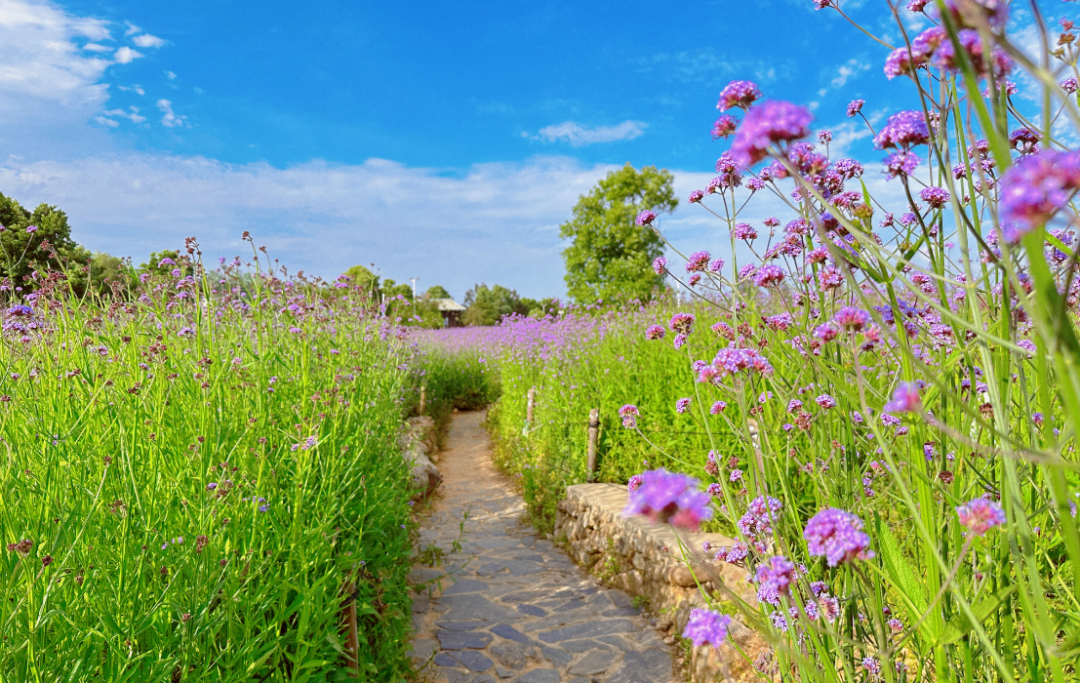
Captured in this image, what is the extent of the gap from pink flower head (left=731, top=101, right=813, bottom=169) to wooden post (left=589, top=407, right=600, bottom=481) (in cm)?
539

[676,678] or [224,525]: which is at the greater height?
[224,525]

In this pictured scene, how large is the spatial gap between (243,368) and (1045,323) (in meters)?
3.46

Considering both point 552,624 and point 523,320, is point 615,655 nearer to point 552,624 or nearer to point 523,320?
point 552,624

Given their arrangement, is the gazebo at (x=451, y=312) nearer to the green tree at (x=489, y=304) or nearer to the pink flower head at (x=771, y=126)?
the green tree at (x=489, y=304)

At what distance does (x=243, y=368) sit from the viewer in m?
3.37

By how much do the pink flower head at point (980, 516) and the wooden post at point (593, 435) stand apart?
5156 millimetres

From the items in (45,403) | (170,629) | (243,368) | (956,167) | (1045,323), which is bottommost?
(170,629)

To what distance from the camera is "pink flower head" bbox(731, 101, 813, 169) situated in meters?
0.97

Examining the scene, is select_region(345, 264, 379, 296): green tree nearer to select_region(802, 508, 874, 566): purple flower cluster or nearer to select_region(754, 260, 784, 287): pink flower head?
select_region(754, 260, 784, 287): pink flower head

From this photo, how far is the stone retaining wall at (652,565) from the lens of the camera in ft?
11.7

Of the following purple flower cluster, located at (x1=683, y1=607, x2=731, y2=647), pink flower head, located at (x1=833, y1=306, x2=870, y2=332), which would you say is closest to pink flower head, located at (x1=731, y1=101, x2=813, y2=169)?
pink flower head, located at (x1=833, y1=306, x2=870, y2=332)

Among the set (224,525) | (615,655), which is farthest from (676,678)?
(224,525)

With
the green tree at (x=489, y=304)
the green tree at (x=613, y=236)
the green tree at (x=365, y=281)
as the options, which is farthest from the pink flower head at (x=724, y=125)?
the green tree at (x=489, y=304)

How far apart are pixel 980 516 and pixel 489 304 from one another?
47.7 meters
